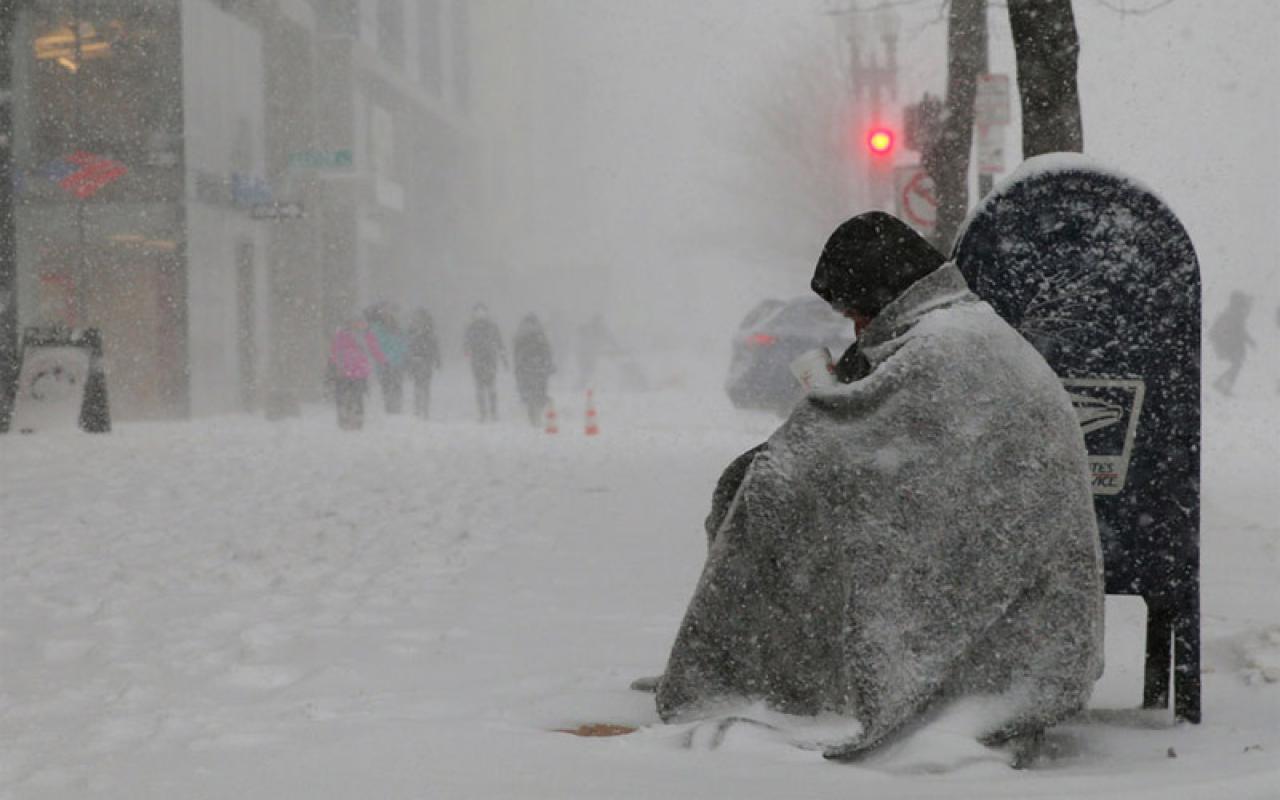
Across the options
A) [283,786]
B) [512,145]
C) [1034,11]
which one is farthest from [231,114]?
[512,145]

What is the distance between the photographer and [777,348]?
21.3 m

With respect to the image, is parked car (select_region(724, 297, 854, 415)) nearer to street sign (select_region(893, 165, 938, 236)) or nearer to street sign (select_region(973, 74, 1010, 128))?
street sign (select_region(893, 165, 938, 236))

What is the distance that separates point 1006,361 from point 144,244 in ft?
71.5

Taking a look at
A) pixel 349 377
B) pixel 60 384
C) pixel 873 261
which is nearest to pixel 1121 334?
pixel 873 261

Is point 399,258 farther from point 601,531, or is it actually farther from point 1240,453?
point 601,531

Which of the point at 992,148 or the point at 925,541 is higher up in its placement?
the point at 992,148

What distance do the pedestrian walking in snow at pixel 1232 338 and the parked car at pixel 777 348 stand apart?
8.64 meters

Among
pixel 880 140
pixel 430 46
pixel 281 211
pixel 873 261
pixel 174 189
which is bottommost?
pixel 873 261

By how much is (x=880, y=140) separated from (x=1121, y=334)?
15299mm

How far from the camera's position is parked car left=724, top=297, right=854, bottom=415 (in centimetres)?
2116

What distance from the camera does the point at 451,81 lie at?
53.3 metres

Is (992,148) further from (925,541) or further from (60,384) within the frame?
(925,541)

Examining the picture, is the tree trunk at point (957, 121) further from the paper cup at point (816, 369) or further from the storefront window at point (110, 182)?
the storefront window at point (110, 182)

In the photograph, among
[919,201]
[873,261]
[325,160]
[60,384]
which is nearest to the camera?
[873,261]
